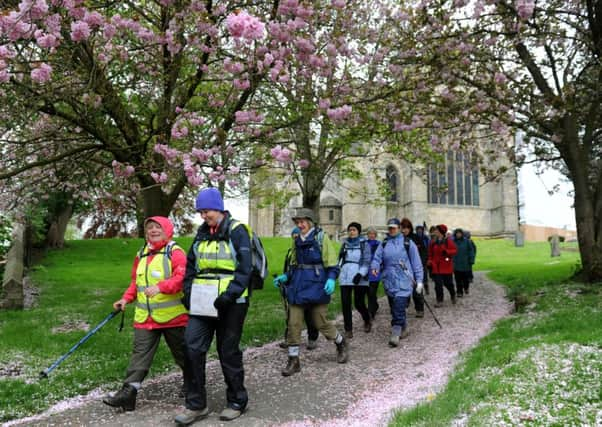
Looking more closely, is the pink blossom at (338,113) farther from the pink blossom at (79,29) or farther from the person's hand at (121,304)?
the person's hand at (121,304)

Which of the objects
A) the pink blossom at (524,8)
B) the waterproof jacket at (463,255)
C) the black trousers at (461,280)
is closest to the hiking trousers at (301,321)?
the pink blossom at (524,8)

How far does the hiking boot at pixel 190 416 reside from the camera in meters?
4.50

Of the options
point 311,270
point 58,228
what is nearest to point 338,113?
point 311,270

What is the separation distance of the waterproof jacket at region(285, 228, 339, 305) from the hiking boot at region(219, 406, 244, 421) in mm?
1972

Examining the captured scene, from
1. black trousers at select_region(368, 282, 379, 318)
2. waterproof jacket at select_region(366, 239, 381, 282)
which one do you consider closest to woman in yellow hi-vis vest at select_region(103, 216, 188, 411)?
waterproof jacket at select_region(366, 239, 381, 282)

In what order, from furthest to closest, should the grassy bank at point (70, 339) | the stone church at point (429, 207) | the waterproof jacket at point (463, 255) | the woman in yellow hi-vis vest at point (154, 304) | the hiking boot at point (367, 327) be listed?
the stone church at point (429, 207), the waterproof jacket at point (463, 255), the hiking boot at point (367, 327), the grassy bank at point (70, 339), the woman in yellow hi-vis vest at point (154, 304)

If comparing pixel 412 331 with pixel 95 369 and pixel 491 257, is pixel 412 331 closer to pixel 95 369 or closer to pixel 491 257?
pixel 95 369

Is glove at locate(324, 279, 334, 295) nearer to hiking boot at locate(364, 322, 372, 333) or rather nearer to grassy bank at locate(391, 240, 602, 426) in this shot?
grassy bank at locate(391, 240, 602, 426)

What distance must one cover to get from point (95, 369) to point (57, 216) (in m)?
19.9

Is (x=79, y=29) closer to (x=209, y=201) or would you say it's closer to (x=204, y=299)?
(x=209, y=201)

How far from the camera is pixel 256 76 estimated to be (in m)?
7.80

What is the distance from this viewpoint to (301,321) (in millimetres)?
6516

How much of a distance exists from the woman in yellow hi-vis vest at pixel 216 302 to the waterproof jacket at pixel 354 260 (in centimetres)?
368

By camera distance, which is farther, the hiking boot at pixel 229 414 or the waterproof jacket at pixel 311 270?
the waterproof jacket at pixel 311 270
